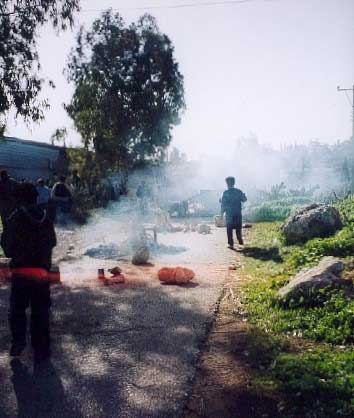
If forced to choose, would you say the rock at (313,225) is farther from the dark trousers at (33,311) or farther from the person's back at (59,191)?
the person's back at (59,191)

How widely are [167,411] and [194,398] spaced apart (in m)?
0.33

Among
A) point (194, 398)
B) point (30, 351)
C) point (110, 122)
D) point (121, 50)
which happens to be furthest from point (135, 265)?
point (121, 50)

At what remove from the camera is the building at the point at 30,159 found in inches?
938

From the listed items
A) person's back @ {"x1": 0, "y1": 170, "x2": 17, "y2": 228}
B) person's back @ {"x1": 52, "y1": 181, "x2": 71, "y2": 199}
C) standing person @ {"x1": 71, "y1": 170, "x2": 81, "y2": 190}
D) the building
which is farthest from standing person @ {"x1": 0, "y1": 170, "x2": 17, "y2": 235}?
standing person @ {"x1": 71, "y1": 170, "x2": 81, "y2": 190}

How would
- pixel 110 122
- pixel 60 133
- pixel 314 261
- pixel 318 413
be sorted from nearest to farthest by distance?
pixel 318 413, pixel 314 261, pixel 60 133, pixel 110 122

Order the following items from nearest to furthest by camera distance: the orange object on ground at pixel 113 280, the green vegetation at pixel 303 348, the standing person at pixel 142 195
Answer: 1. the green vegetation at pixel 303 348
2. the orange object on ground at pixel 113 280
3. the standing person at pixel 142 195

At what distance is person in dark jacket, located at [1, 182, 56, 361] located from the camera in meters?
4.24

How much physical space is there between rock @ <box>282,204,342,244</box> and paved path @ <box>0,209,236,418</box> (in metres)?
3.64

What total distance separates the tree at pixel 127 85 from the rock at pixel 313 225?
2074 centimetres

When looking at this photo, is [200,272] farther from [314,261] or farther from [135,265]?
[314,261]

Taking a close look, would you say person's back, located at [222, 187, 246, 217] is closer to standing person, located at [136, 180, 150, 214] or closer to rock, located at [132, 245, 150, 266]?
rock, located at [132, 245, 150, 266]

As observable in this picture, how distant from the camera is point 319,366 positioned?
370 cm

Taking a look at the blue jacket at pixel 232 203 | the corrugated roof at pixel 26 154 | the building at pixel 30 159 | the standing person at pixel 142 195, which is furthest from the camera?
the building at pixel 30 159

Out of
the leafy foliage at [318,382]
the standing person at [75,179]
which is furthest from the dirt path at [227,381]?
the standing person at [75,179]
